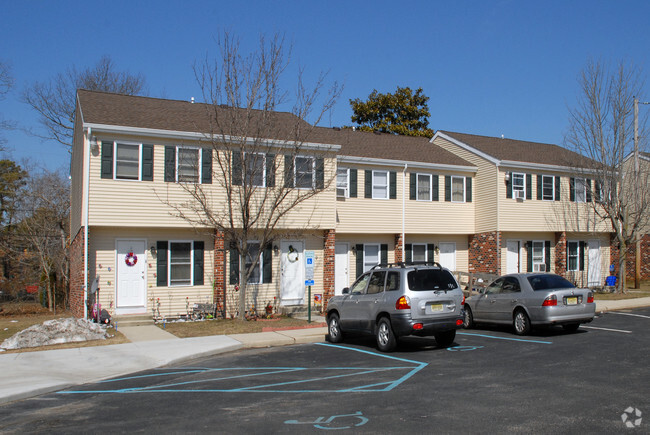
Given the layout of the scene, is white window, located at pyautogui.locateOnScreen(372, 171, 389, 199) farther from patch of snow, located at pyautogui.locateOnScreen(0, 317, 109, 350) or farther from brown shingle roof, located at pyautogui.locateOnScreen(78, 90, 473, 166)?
patch of snow, located at pyautogui.locateOnScreen(0, 317, 109, 350)

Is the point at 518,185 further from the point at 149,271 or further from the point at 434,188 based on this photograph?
the point at 149,271

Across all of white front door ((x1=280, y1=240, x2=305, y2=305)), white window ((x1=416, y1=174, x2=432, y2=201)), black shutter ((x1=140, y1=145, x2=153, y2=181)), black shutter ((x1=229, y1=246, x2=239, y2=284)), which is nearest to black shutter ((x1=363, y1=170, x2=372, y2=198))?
white window ((x1=416, y1=174, x2=432, y2=201))

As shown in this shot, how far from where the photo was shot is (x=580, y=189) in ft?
89.0

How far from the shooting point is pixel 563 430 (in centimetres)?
611

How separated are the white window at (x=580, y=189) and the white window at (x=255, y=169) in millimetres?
16350

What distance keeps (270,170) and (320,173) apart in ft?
7.23

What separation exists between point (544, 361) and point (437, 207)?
14.2m

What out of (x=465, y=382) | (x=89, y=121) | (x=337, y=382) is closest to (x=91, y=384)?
(x=337, y=382)

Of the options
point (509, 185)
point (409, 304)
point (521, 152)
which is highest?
point (521, 152)

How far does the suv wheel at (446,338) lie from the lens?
1236 centimetres

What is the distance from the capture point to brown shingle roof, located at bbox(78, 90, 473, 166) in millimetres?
17297

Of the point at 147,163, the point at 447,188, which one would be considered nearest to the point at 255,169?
the point at 147,163

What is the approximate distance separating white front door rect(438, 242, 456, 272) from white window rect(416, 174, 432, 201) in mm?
2500

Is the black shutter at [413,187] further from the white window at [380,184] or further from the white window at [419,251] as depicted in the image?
the white window at [419,251]
